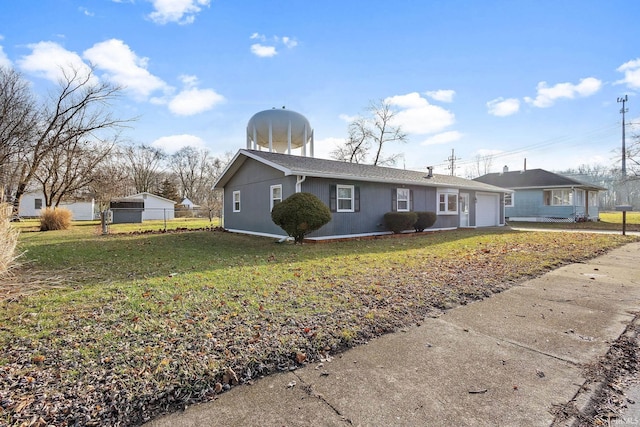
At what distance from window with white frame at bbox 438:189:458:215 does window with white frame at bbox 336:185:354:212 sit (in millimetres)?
6338

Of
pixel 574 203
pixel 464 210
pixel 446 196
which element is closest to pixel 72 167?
pixel 446 196

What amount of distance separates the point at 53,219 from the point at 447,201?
72.0ft

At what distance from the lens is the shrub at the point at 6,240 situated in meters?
5.05

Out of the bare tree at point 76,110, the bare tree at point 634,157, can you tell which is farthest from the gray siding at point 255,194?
the bare tree at point 634,157

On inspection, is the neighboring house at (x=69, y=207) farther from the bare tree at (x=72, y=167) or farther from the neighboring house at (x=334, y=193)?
the neighboring house at (x=334, y=193)

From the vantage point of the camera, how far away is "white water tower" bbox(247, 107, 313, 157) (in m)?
16.7

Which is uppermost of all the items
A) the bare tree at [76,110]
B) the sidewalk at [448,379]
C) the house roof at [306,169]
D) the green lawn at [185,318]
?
the bare tree at [76,110]

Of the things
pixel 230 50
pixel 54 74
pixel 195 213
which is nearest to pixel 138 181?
pixel 195 213

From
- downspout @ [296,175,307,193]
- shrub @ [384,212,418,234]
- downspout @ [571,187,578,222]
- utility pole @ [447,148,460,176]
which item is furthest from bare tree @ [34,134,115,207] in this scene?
utility pole @ [447,148,460,176]

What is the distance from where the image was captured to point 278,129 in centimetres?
1684

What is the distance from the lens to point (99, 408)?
83.7 inches

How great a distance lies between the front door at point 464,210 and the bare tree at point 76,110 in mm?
22605

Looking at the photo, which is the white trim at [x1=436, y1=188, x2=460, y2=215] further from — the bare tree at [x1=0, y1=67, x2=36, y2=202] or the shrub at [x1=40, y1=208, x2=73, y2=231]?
the shrub at [x1=40, y1=208, x2=73, y2=231]

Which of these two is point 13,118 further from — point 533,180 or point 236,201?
point 533,180
